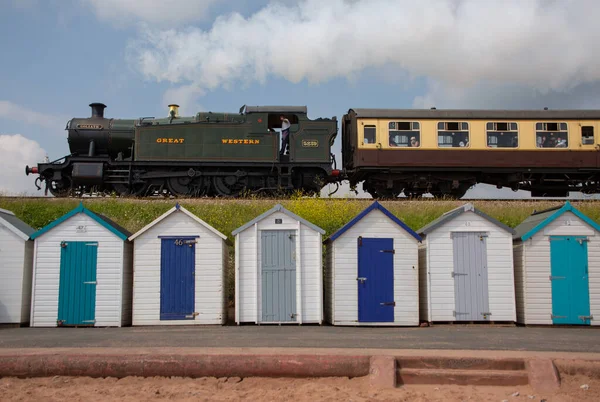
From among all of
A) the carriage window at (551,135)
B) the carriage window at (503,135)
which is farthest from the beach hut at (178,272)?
the carriage window at (551,135)

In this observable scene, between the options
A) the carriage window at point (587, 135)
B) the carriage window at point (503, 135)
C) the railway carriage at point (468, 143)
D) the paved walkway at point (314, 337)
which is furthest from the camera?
the carriage window at point (587, 135)

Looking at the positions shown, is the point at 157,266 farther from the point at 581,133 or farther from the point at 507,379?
the point at 581,133

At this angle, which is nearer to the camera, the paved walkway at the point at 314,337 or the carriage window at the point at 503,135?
the paved walkway at the point at 314,337

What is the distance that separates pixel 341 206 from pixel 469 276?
6.25 m

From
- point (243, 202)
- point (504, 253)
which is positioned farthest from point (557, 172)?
point (243, 202)

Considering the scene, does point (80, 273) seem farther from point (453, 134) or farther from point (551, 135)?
point (551, 135)

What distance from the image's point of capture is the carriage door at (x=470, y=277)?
1221cm

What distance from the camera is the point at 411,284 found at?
1227 cm

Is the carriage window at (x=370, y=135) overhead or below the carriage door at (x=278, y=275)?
overhead

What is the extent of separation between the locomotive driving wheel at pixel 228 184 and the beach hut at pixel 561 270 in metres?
11.4

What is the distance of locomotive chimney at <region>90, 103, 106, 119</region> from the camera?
2303 cm

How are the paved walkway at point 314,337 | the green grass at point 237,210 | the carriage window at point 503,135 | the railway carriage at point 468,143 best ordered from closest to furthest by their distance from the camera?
the paved walkway at point 314,337
the green grass at point 237,210
the railway carriage at point 468,143
the carriage window at point 503,135

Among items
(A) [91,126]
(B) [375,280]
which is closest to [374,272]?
(B) [375,280]

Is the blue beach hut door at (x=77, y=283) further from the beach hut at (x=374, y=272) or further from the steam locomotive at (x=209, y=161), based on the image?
the steam locomotive at (x=209, y=161)
